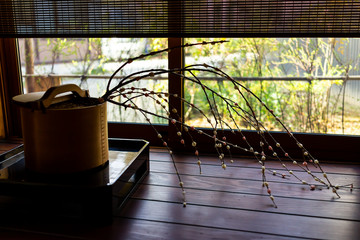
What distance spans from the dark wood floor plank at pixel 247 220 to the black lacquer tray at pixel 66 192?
0.11 m

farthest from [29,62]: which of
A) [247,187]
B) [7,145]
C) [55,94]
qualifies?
[247,187]

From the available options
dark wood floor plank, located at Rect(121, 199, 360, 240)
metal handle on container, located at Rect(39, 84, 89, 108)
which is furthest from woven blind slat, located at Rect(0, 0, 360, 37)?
dark wood floor plank, located at Rect(121, 199, 360, 240)

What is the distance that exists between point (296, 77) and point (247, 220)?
111cm

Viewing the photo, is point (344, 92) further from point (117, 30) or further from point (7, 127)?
point (7, 127)

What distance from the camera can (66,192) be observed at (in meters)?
1.20

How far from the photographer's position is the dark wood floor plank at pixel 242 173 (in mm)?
1613

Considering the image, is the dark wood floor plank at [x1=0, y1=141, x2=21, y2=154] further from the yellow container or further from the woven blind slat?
the yellow container

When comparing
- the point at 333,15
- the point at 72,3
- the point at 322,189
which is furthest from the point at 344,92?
the point at 72,3

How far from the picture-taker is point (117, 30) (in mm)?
1871

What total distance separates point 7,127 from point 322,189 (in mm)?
1746

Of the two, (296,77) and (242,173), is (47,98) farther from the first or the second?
(296,77)

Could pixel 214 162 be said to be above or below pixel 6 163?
below

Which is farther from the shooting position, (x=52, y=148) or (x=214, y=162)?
(x=214, y=162)

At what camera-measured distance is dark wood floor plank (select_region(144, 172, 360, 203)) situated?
1.45m
